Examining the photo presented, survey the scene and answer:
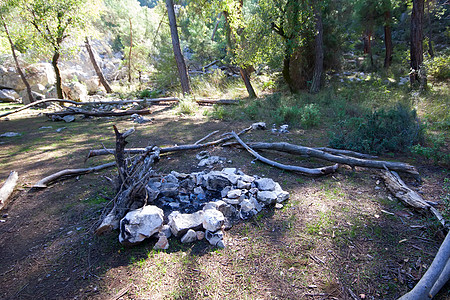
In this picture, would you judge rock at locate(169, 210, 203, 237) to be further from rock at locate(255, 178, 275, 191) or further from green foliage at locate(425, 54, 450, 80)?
green foliage at locate(425, 54, 450, 80)

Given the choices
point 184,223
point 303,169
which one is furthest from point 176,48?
point 184,223

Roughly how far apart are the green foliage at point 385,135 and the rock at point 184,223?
3.09 metres

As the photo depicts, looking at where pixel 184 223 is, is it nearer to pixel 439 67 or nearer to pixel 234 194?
pixel 234 194

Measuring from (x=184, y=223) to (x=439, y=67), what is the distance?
1036cm

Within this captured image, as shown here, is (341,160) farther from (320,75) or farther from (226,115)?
(320,75)

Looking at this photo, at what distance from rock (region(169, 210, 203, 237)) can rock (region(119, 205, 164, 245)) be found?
0.46 feet

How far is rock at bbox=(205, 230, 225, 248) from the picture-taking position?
2.26 metres

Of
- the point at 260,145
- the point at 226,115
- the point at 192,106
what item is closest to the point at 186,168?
the point at 260,145

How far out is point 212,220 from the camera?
2.35 m

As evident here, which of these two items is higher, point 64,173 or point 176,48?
point 176,48

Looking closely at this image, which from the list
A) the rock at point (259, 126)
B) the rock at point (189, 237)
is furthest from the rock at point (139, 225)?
the rock at point (259, 126)

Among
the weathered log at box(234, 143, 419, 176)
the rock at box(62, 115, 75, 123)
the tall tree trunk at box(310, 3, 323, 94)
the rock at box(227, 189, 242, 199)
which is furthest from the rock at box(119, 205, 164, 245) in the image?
the tall tree trunk at box(310, 3, 323, 94)

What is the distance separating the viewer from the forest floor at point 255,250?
1830 mm

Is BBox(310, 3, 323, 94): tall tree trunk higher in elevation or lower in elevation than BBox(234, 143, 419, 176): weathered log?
higher
